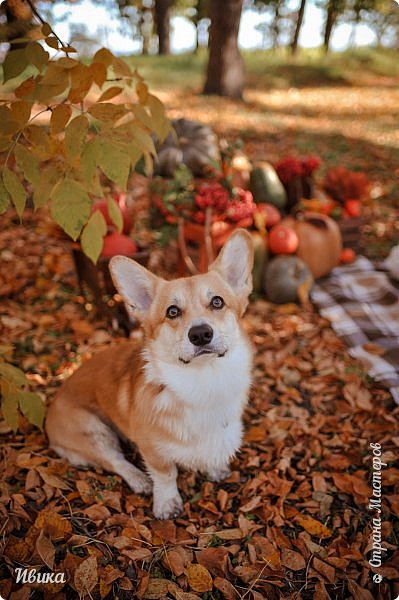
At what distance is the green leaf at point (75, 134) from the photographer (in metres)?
1.70

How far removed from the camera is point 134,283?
7.86 feet

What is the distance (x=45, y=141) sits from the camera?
182cm

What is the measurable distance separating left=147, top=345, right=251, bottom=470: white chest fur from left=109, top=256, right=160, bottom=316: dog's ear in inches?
14.9

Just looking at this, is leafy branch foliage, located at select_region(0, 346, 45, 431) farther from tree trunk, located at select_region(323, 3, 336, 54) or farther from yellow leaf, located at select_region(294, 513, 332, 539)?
tree trunk, located at select_region(323, 3, 336, 54)

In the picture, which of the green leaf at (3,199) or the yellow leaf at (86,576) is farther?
the yellow leaf at (86,576)

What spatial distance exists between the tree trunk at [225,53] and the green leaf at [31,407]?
11.6ft

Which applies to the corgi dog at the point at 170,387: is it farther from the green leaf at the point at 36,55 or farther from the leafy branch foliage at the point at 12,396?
the green leaf at the point at 36,55

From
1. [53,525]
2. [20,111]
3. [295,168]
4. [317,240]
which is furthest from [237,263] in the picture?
[295,168]

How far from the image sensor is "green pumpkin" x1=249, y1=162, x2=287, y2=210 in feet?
15.7

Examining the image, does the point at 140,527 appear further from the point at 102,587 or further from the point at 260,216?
the point at 260,216

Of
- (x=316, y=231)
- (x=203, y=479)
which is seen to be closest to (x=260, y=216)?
(x=316, y=231)

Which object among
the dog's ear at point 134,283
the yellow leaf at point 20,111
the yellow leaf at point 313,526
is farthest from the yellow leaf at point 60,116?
the yellow leaf at point 313,526

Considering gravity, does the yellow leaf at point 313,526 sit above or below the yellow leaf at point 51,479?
below

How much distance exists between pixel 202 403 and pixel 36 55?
1.91 meters
